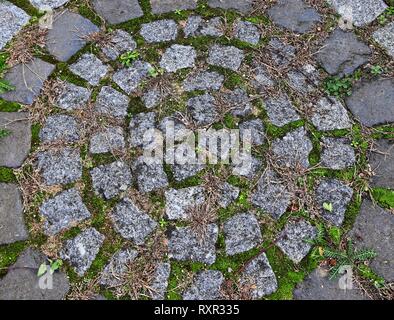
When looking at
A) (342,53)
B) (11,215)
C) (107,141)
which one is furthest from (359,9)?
(11,215)

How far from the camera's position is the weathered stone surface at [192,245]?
108 inches

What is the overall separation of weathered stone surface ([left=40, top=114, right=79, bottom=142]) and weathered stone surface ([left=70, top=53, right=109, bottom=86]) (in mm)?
337

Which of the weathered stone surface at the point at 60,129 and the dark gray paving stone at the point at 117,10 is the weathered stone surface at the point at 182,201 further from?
the dark gray paving stone at the point at 117,10

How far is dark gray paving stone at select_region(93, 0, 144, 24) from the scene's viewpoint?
11.6 feet

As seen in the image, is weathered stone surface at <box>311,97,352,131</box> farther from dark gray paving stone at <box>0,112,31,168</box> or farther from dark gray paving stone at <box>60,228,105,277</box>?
dark gray paving stone at <box>0,112,31,168</box>

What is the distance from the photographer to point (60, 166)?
9.70 feet

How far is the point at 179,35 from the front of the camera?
3.46 metres

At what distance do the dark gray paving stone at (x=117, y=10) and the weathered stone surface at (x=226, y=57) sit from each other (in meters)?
0.66

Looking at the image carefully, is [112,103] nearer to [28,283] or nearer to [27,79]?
[27,79]

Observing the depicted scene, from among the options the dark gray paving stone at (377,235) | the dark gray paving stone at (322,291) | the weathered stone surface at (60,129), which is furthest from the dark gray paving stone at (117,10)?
the dark gray paving stone at (322,291)

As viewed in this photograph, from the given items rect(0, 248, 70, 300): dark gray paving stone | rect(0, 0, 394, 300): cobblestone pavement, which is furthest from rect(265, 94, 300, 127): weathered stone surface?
rect(0, 248, 70, 300): dark gray paving stone
